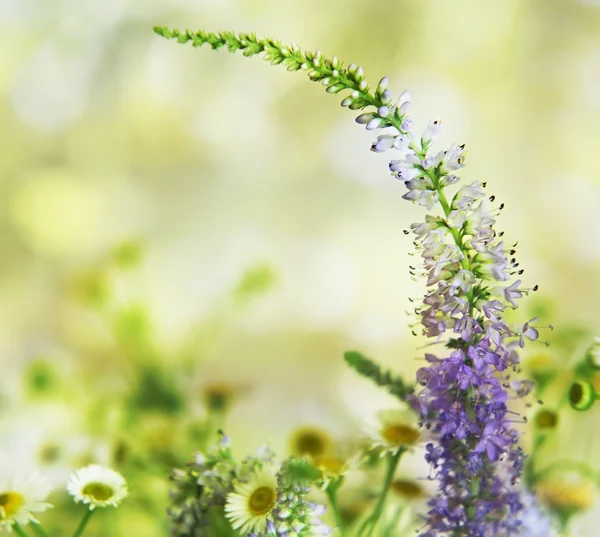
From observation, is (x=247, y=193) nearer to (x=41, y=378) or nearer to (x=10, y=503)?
(x=41, y=378)

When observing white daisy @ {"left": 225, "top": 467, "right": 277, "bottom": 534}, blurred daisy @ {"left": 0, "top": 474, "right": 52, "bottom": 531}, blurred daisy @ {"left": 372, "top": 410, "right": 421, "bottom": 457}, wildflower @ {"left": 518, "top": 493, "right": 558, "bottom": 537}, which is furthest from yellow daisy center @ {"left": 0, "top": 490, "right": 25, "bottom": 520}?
wildflower @ {"left": 518, "top": 493, "right": 558, "bottom": 537}

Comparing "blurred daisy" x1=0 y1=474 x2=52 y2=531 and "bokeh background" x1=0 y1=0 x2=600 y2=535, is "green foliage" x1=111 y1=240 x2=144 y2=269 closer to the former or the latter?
"bokeh background" x1=0 y1=0 x2=600 y2=535

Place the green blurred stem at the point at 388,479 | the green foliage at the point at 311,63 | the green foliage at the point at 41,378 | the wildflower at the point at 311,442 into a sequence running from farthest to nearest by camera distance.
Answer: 1. the green foliage at the point at 41,378
2. the wildflower at the point at 311,442
3. the green blurred stem at the point at 388,479
4. the green foliage at the point at 311,63

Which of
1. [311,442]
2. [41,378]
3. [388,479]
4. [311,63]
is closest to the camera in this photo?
[311,63]

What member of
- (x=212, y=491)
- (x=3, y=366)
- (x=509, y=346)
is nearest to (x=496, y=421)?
(x=509, y=346)

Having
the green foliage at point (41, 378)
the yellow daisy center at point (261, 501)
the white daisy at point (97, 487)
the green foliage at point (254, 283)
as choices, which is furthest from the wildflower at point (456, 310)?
the green foliage at point (41, 378)

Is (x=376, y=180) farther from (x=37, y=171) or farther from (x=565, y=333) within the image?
(x=37, y=171)

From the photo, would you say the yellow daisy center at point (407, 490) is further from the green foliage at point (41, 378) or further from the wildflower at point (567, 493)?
the green foliage at point (41, 378)

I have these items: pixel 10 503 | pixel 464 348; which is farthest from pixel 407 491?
pixel 10 503
